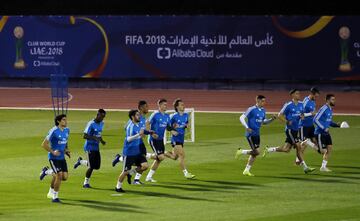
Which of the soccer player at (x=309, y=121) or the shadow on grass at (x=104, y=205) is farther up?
the soccer player at (x=309, y=121)

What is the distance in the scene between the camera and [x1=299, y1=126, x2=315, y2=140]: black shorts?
33938mm

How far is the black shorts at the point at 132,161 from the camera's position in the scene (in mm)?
27609

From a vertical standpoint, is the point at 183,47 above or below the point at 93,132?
above

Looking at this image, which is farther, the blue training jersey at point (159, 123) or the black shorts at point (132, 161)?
the blue training jersey at point (159, 123)

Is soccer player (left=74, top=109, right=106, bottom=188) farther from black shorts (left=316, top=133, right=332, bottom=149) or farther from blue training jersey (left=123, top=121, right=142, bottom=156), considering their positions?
black shorts (left=316, top=133, right=332, bottom=149)

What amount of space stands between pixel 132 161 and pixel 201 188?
1.87 meters

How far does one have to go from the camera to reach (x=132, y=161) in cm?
2770

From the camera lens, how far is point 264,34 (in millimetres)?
60219

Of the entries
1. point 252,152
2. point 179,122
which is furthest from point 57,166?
point 252,152

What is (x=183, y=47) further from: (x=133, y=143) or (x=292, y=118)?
(x=133, y=143)

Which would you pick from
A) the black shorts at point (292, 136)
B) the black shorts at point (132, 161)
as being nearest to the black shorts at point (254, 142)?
the black shorts at point (292, 136)

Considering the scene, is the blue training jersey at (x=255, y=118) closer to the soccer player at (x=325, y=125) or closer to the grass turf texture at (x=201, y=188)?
the grass turf texture at (x=201, y=188)

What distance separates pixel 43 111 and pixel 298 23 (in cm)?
1514

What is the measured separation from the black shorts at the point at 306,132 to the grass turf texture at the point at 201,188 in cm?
77
